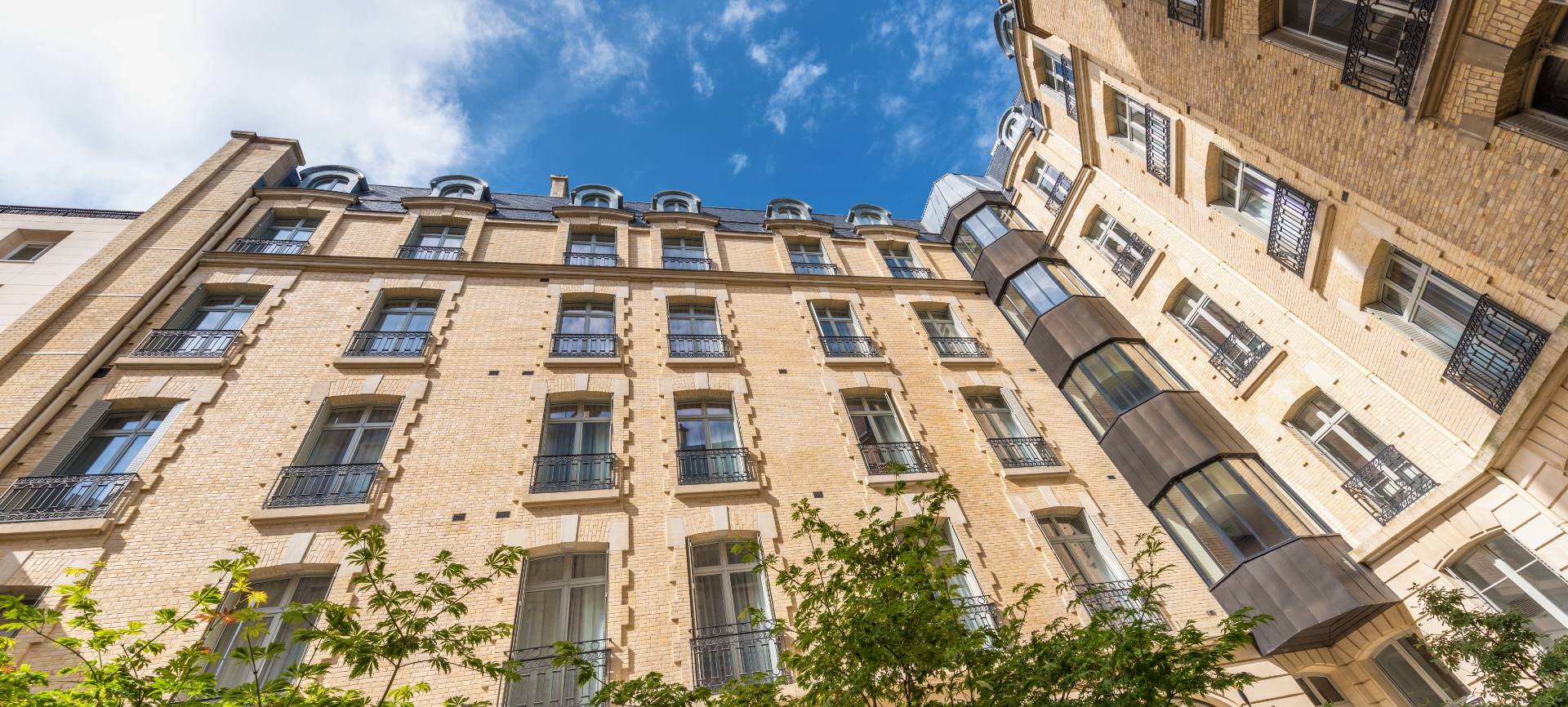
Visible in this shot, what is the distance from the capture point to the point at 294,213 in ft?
50.6

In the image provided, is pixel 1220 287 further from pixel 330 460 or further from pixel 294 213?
pixel 294 213

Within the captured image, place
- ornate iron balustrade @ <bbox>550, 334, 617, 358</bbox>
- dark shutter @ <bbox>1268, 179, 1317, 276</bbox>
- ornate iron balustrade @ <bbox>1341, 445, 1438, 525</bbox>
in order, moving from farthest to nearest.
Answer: ornate iron balustrade @ <bbox>550, 334, 617, 358</bbox>
dark shutter @ <bbox>1268, 179, 1317, 276</bbox>
ornate iron balustrade @ <bbox>1341, 445, 1438, 525</bbox>

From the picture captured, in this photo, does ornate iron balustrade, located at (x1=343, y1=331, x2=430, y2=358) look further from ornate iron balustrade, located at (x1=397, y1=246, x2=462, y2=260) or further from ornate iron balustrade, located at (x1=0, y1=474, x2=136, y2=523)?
ornate iron balustrade, located at (x1=0, y1=474, x2=136, y2=523)

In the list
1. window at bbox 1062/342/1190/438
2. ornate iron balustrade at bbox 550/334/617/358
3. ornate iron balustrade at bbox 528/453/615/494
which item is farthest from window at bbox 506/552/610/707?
window at bbox 1062/342/1190/438

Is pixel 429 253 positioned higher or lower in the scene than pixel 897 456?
higher

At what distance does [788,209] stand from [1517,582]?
18161 mm

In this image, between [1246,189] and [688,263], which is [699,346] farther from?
[1246,189]

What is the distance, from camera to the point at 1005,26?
1845cm

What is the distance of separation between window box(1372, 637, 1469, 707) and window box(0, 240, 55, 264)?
89.1ft

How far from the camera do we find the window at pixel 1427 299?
9109 millimetres

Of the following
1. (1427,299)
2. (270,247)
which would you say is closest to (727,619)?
(1427,299)

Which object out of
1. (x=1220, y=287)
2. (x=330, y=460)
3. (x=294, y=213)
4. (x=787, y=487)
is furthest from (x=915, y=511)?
(x=294, y=213)

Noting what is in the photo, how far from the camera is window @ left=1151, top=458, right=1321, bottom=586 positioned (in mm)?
10641

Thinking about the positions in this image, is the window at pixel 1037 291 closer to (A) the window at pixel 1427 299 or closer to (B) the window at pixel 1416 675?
(A) the window at pixel 1427 299
